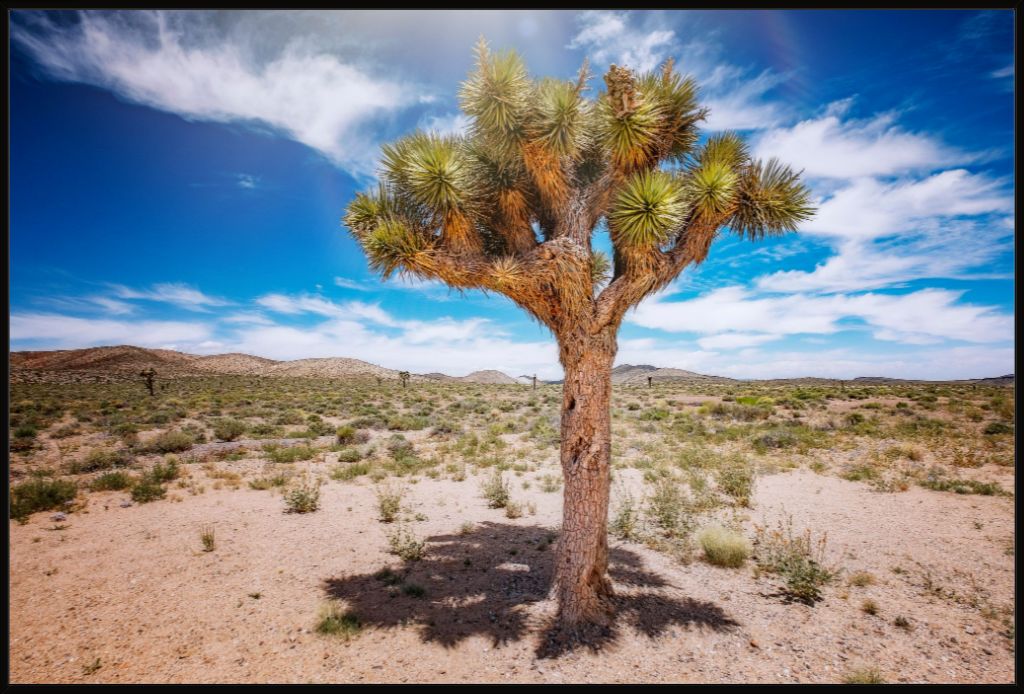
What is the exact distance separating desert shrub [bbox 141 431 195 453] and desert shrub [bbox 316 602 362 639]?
40.1ft

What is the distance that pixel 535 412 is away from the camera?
24.3 meters

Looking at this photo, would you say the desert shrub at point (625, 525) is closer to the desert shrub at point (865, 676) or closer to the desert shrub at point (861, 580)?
the desert shrub at point (861, 580)

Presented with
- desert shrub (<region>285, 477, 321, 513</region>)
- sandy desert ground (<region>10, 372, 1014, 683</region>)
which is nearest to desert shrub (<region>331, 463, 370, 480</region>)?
sandy desert ground (<region>10, 372, 1014, 683</region>)

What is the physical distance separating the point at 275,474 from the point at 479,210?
9640 millimetres

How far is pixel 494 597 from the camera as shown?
5414 millimetres

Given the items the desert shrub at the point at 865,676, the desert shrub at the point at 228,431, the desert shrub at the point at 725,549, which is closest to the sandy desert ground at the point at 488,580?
the desert shrub at the point at 865,676

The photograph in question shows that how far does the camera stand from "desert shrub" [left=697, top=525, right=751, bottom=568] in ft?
20.3

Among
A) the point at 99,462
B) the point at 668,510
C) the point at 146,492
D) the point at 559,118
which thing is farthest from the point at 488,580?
the point at 99,462

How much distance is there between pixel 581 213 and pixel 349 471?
952cm

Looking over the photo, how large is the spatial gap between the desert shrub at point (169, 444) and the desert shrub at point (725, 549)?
15.3m

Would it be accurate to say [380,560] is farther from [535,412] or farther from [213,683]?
[535,412]

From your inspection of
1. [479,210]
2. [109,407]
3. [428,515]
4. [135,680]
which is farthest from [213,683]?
[109,407]

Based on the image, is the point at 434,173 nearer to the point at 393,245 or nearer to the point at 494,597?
the point at 393,245

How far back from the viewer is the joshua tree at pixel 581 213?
452 centimetres
